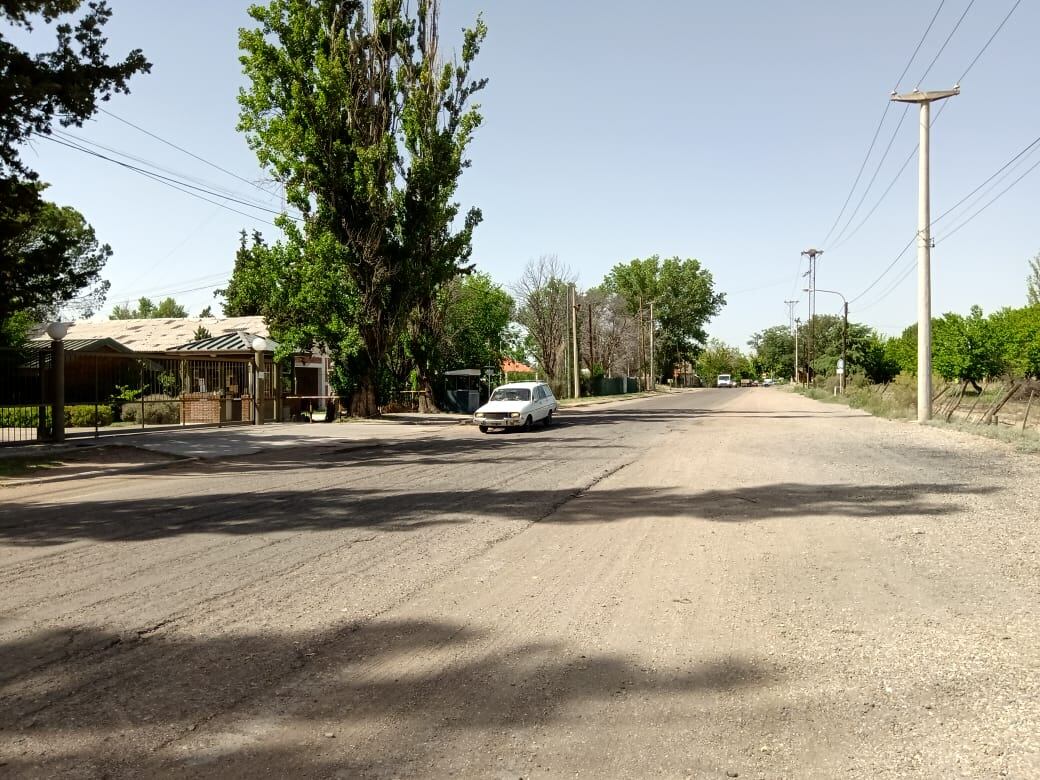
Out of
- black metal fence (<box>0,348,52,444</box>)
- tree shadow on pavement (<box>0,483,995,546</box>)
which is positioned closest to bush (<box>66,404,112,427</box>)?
black metal fence (<box>0,348,52,444</box>)

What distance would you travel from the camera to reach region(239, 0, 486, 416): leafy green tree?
2770 cm

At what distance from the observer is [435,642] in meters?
4.57

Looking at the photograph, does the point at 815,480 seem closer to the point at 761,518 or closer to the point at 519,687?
the point at 761,518

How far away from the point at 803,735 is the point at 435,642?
2.17m

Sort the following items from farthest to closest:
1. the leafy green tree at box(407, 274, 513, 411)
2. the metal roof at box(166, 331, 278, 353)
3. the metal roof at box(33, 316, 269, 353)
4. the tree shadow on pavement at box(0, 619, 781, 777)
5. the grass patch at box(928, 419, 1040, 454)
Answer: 1. the metal roof at box(33, 316, 269, 353)
2. the leafy green tree at box(407, 274, 513, 411)
3. the metal roof at box(166, 331, 278, 353)
4. the grass patch at box(928, 419, 1040, 454)
5. the tree shadow on pavement at box(0, 619, 781, 777)

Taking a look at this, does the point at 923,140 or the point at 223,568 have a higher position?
the point at 923,140

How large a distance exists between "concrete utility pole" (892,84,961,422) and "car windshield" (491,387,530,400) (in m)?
13.5

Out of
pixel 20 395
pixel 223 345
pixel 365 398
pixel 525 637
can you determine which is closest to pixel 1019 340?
pixel 365 398

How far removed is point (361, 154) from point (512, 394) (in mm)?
10525

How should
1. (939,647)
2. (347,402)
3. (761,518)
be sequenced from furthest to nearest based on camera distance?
(347,402) → (761,518) → (939,647)

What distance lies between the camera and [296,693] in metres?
3.82

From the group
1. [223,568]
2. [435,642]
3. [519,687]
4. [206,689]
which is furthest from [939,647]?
[223,568]

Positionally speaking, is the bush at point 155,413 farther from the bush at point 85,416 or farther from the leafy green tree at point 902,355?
the leafy green tree at point 902,355

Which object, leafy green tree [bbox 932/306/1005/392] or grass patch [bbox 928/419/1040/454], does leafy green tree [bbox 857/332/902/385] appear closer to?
leafy green tree [bbox 932/306/1005/392]
